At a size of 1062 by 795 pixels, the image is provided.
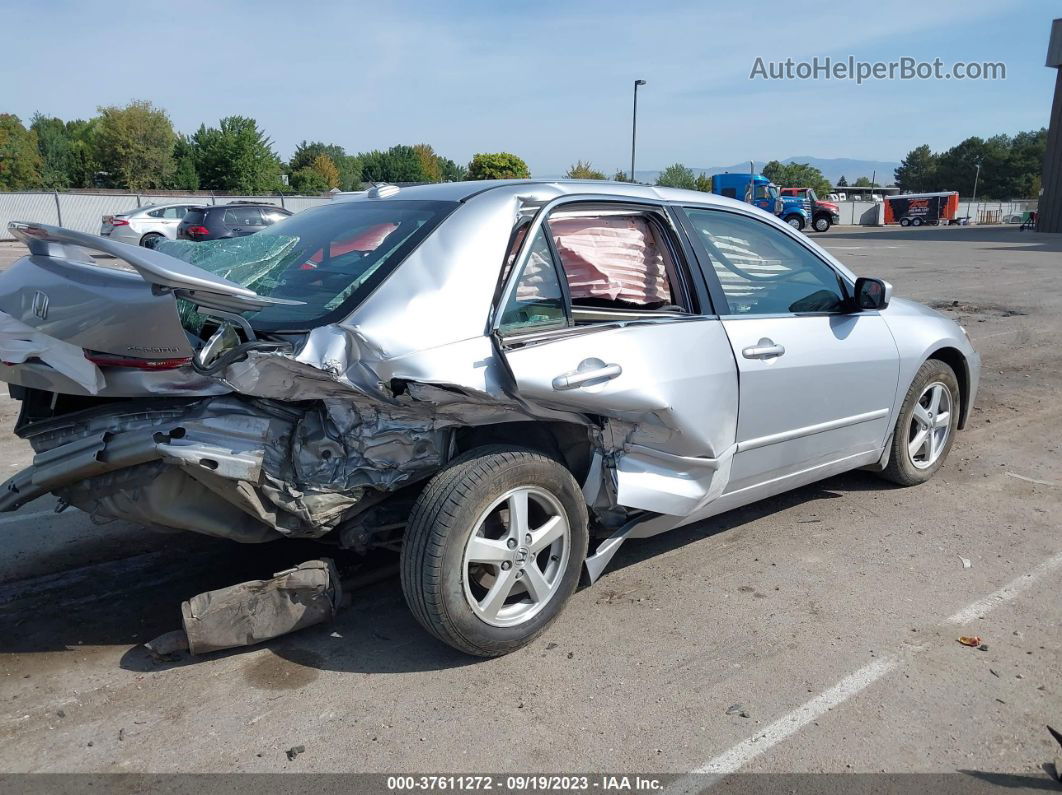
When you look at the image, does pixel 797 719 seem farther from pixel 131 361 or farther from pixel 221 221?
pixel 221 221

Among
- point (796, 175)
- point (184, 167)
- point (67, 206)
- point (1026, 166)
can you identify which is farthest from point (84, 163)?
point (1026, 166)

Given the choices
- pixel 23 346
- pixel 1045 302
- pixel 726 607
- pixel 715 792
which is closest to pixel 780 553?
pixel 726 607

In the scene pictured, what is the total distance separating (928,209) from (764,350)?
213 feet

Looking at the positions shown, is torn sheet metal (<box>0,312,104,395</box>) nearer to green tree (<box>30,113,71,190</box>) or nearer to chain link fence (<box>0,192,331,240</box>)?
chain link fence (<box>0,192,331,240</box>)

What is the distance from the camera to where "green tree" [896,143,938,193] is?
99688 millimetres

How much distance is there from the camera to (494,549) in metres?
3.07

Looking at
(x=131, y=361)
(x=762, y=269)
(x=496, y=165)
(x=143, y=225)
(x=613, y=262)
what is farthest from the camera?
(x=496, y=165)

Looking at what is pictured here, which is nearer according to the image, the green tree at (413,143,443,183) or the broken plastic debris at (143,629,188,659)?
the broken plastic debris at (143,629,188,659)

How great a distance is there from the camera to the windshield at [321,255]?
10.0 ft

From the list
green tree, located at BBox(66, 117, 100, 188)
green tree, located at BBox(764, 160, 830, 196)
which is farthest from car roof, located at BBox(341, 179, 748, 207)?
green tree, located at BBox(764, 160, 830, 196)

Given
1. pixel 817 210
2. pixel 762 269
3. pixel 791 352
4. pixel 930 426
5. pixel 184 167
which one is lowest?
pixel 930 426

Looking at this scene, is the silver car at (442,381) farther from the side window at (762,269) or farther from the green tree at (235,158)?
the green tree at (235,158)

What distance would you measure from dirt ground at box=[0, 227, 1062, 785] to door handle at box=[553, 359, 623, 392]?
1.04m

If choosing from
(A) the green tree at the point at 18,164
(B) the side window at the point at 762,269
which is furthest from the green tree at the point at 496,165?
(B) the side window at the point at 762,269
